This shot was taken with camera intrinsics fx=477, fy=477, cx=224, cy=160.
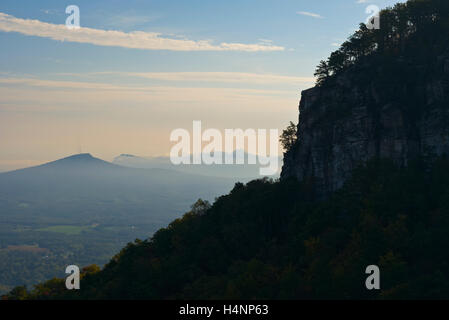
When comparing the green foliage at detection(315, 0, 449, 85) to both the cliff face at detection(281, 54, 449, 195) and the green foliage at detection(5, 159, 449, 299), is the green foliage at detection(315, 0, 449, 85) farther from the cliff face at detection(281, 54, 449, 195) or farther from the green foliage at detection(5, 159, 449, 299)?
the green foliage at detection(5, 159, 449, 299)

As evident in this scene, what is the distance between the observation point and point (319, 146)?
66250 mm

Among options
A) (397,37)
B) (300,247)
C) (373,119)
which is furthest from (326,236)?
(397,37)

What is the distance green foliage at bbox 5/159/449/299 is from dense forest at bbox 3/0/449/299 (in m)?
0.12

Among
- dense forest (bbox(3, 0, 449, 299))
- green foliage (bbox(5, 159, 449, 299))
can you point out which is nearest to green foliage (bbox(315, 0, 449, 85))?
dense forest (bbox(3, 0, 449, 299))

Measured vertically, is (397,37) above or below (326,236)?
above

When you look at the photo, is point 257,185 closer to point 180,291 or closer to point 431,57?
point 180,291

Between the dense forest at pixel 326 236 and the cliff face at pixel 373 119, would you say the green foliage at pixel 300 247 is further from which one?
the cliff face at pixel 373 119

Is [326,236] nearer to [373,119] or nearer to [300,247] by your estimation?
[300,247]

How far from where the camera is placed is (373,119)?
61.3m

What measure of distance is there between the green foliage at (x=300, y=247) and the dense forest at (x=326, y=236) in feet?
0.38

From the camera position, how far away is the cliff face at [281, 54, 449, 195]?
58.7 meters

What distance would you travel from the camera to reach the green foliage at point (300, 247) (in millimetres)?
44188

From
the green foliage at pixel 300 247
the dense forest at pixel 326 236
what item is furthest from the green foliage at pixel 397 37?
the green foliage at pixel 300 247

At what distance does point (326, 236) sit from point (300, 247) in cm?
377
